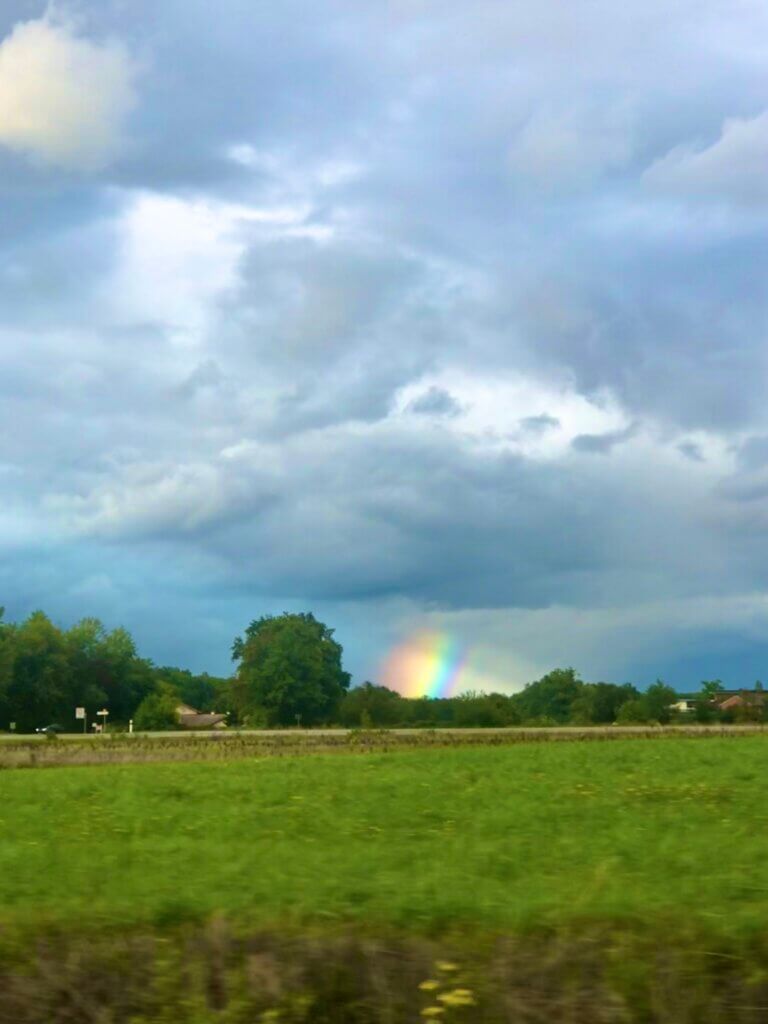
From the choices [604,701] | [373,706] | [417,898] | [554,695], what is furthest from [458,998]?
[554,695]

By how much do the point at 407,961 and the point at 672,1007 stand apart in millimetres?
1520

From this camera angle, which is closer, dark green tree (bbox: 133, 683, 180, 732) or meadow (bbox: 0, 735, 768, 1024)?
meadow (bbox: 0, 735, 768, 1024)

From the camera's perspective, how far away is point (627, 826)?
1292 centimetres

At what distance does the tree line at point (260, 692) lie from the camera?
90.4 meters

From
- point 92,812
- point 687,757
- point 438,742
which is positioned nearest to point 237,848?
point 92,812

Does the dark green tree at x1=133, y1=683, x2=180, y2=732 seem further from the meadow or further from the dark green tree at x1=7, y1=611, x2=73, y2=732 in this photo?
the meadow

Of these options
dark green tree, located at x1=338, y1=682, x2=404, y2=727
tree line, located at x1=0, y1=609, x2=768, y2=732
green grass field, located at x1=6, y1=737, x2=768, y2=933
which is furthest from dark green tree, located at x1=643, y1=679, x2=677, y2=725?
green grass field, located at x1=6, y1=737, x2=768, y2=933

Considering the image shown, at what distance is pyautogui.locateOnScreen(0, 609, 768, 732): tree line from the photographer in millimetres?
90438

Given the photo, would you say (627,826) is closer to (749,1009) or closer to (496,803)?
(496,803)

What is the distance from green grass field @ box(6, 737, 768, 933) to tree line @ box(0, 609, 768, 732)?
6901cm

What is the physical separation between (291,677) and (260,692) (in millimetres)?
3628

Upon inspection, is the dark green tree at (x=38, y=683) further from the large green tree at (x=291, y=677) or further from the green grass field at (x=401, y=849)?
the green grass field at (x=401, y=849)

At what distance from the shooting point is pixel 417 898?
8.48 metres

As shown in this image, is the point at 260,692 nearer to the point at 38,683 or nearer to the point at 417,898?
the point at 38,683
